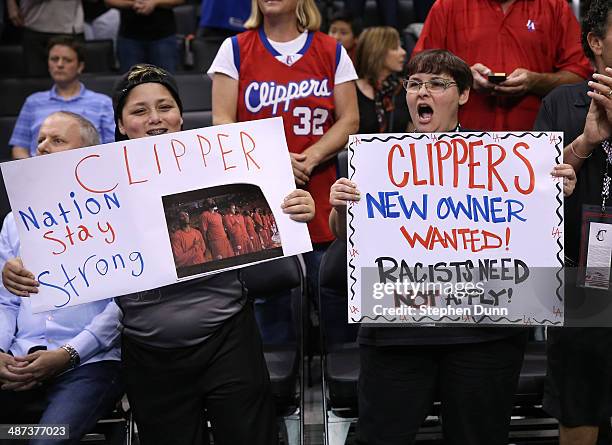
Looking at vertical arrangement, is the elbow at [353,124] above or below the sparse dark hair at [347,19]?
below

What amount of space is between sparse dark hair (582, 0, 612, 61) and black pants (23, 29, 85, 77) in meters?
4.03

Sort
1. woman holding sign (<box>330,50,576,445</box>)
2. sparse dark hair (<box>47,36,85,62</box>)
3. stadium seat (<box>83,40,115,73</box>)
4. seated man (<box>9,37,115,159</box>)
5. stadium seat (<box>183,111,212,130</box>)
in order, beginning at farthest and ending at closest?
stadium seat (<box>83,40,115,73</box>)
sparse dark hair (<box>47,36,85,62</box>)
seated man (<box>9,37,115,159</box>)
stadium seat (<box>183,111,212,130</box>)
woman holding sign (<box>330,50,576,445</box>)

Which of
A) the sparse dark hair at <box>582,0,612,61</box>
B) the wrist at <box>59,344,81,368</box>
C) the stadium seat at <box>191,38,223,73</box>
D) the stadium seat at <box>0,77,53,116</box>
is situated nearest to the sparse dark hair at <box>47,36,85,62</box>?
the stadium seat at <box>0,77,53,116</box>

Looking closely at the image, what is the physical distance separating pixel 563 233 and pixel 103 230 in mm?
1303

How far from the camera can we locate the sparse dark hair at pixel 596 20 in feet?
8.46

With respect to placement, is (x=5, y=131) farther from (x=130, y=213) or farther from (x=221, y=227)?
(x=221, y=227)

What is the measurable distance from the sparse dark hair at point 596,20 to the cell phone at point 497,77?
2.08 feet

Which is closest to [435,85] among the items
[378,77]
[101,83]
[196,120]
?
[196,120]

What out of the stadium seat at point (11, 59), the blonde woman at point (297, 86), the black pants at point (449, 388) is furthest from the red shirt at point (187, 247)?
the stadium seat at point (11, 59)

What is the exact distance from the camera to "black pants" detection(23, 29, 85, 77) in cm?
586

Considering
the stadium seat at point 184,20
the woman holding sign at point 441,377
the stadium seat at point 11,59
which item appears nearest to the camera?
the woman holding sign at point 441,377

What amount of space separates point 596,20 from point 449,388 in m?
1.17

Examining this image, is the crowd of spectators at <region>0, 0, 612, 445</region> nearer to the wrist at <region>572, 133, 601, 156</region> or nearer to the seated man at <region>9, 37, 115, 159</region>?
the wrist at <region>572, 133, 601, 156</region>

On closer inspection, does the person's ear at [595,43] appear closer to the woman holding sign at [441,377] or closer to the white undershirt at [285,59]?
the woman holding sign at [441,377]
